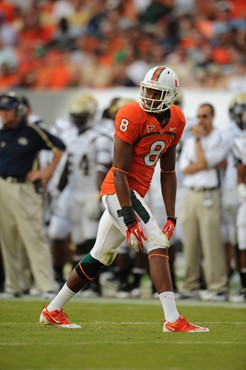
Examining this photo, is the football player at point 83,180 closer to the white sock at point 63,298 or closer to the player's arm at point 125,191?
the white sock at point 63,298

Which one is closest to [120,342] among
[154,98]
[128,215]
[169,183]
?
[128,215]

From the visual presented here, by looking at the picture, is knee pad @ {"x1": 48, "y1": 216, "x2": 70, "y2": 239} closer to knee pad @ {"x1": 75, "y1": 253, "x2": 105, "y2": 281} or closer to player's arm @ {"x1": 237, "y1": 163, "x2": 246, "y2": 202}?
player's arm @ {"x1": 237, "y1": 163, "x2": 246, "y2": 202}

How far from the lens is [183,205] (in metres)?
11.7

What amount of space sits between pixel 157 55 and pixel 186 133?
5410 mm

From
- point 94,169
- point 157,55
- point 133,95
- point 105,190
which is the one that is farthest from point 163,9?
point 105,190

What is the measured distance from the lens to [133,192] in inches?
299

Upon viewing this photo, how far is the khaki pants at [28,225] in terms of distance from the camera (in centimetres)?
1118

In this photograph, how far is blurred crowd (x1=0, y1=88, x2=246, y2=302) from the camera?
11.4m

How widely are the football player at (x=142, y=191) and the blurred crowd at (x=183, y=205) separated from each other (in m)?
3.35

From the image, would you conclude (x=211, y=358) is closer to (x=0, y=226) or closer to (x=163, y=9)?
(x=0, y=226)

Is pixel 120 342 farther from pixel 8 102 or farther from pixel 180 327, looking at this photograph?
pixel 8 102

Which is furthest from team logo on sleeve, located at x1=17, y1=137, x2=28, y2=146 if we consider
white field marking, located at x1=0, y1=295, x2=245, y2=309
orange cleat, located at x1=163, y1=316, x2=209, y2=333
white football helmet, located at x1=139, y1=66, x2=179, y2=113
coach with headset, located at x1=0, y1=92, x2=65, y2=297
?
orange cleat, located at x1=163, y1=316, x2=209, y2=333

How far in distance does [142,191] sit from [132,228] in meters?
0.44

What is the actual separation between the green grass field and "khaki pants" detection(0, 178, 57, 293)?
1.57m
